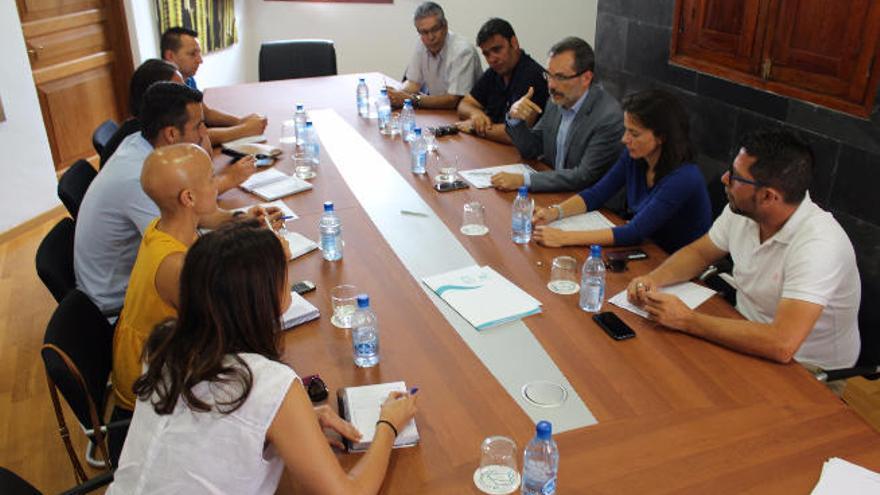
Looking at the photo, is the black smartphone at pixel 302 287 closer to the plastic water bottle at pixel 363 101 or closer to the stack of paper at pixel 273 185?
the stack of paper at pixel 273 185

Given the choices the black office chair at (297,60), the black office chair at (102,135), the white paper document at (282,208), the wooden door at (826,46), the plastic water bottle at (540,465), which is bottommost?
the plastic water bottle at (540,465)

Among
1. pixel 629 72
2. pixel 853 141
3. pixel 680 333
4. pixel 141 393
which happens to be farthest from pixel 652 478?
pixel 629 72

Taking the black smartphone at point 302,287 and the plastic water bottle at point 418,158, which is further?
the plastic water bottle at point 418,158

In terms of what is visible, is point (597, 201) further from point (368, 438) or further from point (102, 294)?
point (102, 294)

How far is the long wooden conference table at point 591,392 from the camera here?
5.08ft

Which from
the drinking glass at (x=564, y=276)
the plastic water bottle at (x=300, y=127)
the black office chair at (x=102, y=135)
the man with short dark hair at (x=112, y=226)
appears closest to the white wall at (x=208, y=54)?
the black office chair at (x=102, y=135)

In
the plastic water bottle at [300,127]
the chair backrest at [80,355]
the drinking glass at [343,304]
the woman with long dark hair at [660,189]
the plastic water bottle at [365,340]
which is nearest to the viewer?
the chair backrest at [80,355]

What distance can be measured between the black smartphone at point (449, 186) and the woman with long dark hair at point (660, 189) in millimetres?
482

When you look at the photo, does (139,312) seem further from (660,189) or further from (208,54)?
(208,54)

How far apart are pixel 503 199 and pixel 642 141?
2.14 ft

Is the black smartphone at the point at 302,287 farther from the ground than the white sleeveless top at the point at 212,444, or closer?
closer

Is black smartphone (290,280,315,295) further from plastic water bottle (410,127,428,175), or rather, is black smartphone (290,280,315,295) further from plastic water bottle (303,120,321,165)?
plastic water bottle (303,120,321,165)

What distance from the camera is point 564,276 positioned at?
237 centimetres

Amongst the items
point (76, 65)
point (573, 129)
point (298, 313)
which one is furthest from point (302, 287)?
point (76, 65)
